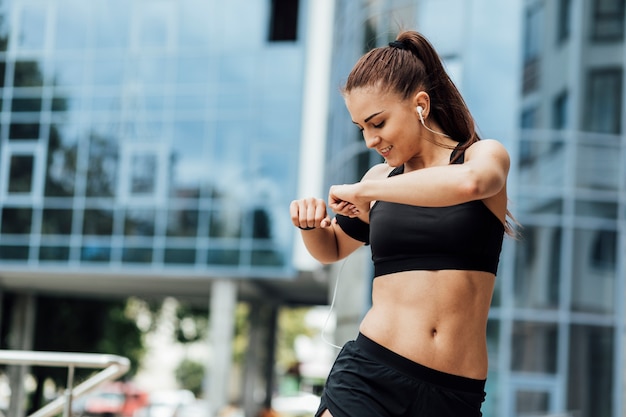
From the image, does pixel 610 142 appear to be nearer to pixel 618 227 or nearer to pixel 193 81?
pixel 618 227

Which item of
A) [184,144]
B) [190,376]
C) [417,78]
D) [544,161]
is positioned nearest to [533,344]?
[544,161]

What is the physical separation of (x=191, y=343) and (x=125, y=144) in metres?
17.5

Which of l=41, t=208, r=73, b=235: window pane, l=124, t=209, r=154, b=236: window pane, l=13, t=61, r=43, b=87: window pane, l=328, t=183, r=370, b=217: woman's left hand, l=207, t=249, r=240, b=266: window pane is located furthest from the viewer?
l=13, t=61, r=43, b=87: window pane

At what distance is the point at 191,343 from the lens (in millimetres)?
44375

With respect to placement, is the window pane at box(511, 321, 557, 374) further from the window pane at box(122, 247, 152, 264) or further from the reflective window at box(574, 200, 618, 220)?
the window pane at box(122, 247, 152, 264)

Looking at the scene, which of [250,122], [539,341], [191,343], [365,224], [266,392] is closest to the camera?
[365,224]

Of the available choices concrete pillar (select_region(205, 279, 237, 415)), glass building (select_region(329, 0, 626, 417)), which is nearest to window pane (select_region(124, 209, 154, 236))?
concrete pillar (select_region(205, 279, 237, 415))

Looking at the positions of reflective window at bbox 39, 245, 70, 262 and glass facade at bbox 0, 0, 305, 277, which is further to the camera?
reflective window at bbox 39, 245, 70, 262

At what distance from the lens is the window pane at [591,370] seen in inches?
683

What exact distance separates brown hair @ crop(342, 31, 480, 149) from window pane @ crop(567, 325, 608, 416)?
15.3m

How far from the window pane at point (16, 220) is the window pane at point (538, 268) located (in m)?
15.2

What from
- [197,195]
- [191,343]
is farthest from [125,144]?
[191,343]

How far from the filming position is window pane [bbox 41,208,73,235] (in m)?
28.6

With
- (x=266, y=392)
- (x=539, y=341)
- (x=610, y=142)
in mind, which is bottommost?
(x=266, y=392)
